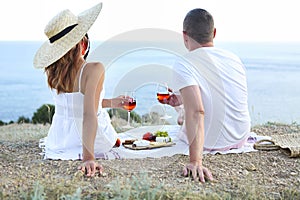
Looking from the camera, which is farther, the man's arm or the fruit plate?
the fruit plate

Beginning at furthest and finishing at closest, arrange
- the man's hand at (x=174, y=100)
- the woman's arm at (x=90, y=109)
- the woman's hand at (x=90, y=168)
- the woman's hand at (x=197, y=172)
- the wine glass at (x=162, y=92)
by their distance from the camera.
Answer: the wine glass at (x=162, y=92)
the man's hand at (x=174, y=100)
the woman's arm at (x=90, y=109)
the woman's hand at (x=90, y=168)
the woman's hand at (x=197, y=172)

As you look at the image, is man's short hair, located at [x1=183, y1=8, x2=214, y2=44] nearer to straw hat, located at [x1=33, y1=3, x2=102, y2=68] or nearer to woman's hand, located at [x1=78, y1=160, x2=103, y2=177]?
straw hat, located at [x1=33, y1=3, x2=102, y2=68]

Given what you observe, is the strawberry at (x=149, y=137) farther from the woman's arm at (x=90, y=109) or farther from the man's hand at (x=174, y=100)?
the woman's arm at (x=90, y=109)

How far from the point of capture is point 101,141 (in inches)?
175

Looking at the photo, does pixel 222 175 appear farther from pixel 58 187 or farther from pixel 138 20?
pixel 138 20

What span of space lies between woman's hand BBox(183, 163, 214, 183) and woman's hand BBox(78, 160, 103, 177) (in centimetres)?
65

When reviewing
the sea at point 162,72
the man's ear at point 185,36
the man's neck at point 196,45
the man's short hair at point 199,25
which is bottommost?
the sea at point 162,72

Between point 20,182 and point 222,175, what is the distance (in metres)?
1.49

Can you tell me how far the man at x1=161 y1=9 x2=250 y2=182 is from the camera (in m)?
3.77

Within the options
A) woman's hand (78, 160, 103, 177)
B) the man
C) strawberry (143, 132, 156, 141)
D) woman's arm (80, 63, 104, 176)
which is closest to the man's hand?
the man

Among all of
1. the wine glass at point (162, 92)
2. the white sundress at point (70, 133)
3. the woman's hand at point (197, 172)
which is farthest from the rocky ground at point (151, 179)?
the wine glass at point (162, 92)

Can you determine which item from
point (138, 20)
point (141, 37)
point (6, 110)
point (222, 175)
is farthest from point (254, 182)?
point (6, 110)

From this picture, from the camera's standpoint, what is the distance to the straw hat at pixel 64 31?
13.4 ft

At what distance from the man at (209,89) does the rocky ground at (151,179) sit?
23 cm
